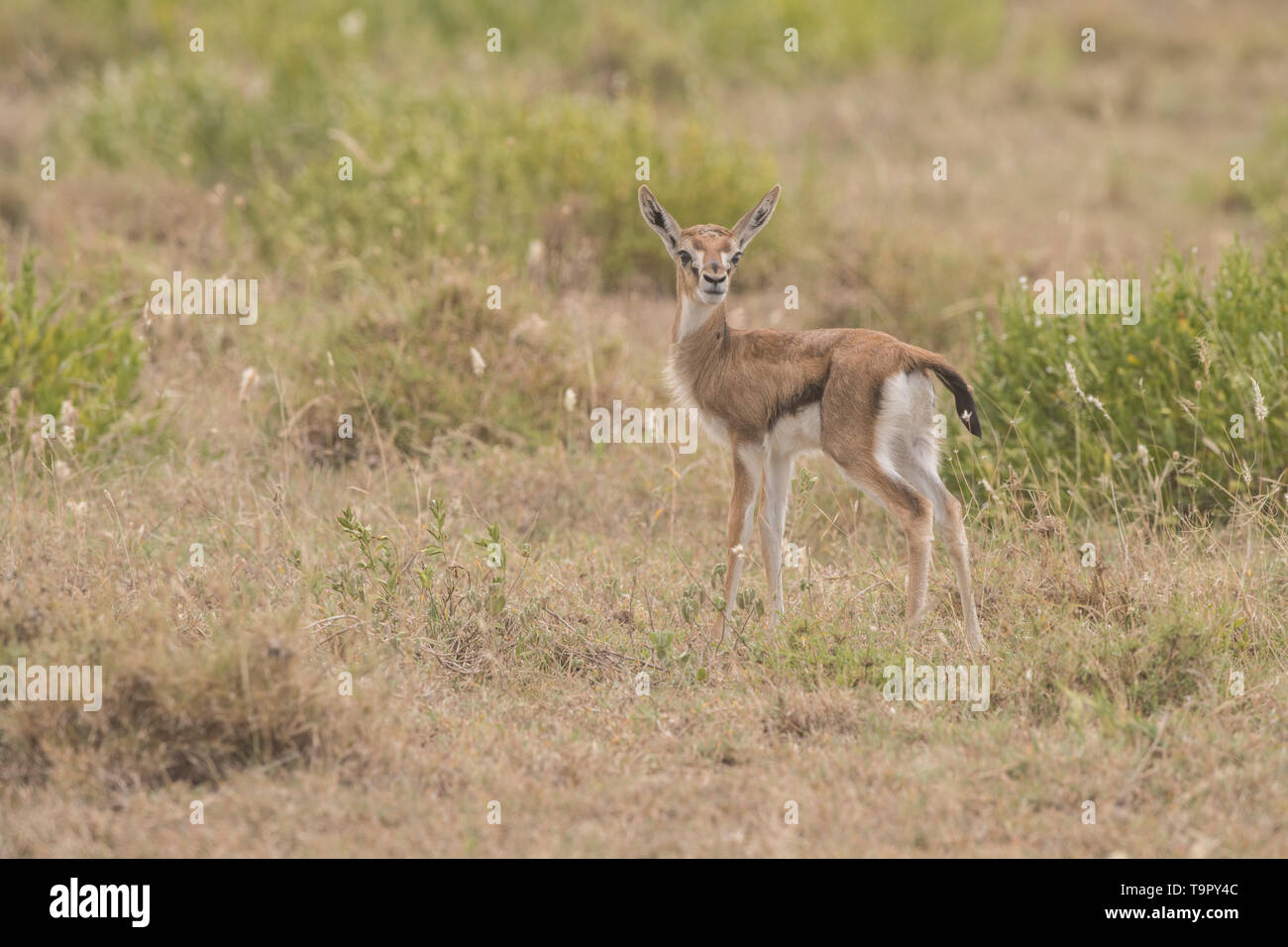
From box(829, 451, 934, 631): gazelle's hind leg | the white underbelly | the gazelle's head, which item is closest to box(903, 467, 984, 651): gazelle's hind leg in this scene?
box(829, 451, 934, 631): gazelle's hind leg

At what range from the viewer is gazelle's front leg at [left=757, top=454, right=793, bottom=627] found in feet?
20.9

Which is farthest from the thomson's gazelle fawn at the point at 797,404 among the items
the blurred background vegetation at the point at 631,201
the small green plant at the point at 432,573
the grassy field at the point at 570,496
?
the blurred background vegetation at the point at 631,201

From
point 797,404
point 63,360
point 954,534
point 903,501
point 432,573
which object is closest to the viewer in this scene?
point 903,501

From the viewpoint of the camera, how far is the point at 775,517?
648 centimetres

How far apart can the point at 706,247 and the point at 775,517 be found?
4.15 feet

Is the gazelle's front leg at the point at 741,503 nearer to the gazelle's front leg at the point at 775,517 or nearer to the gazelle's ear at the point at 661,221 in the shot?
the gazelle's front leg at the point at 775,517

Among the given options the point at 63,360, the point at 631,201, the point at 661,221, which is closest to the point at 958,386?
the point at 661,221

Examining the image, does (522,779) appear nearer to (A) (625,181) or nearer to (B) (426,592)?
(B) (426,592)

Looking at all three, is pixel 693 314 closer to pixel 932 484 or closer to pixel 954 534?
pixel 932 484

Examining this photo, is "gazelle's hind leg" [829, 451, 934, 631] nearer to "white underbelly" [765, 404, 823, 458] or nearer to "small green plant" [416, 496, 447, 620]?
"white underbelly" [765, 404, 823, 458]

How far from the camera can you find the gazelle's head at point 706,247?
6.09 m

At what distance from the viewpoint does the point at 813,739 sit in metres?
5.34

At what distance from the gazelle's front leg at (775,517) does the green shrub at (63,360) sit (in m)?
3.99

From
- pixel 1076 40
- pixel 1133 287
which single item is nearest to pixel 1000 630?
pixel 1133 287
